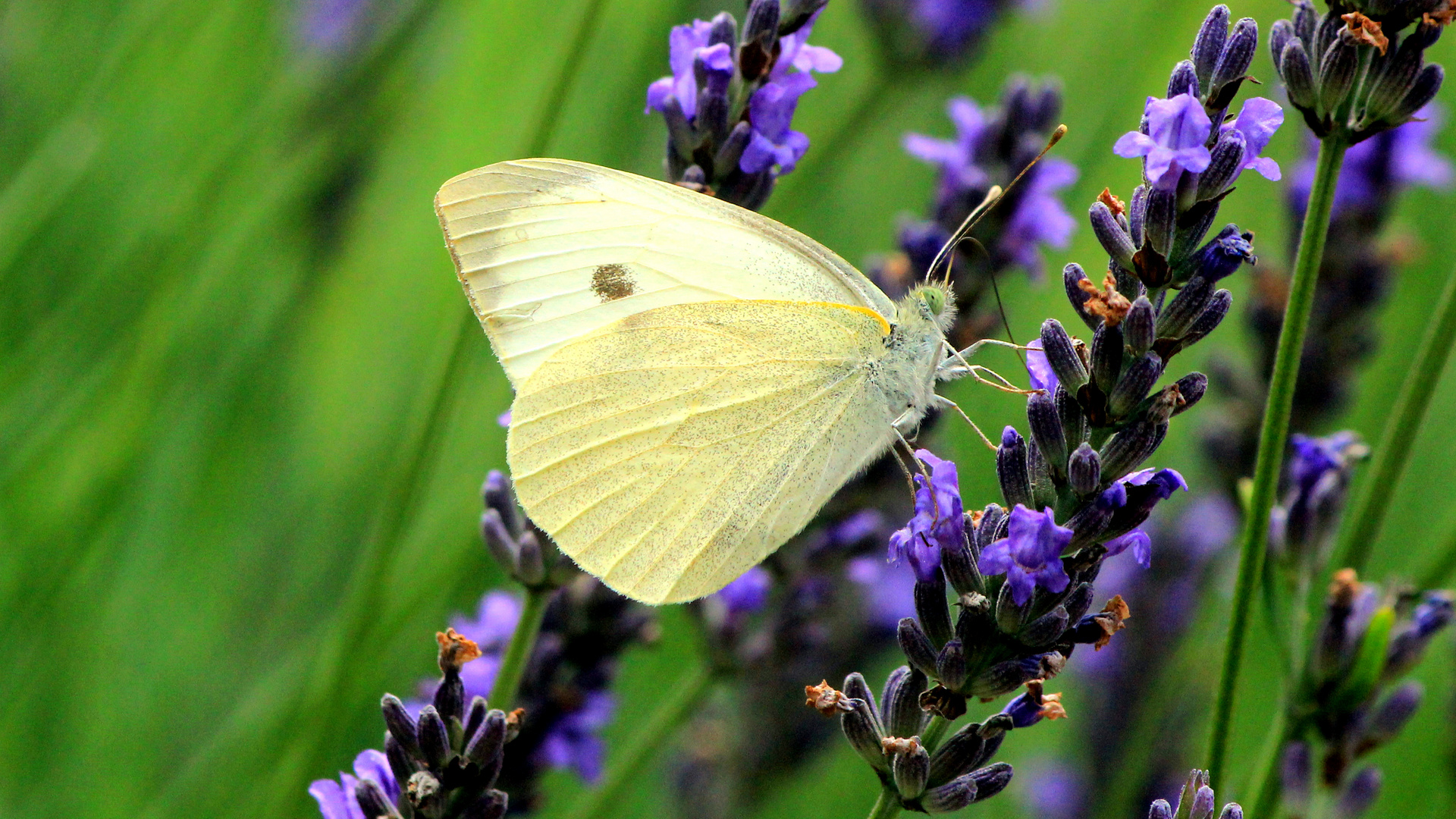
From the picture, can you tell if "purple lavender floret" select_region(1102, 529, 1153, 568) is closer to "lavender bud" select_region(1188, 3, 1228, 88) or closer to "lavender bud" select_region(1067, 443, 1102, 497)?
"lavender bud" select_region(1067, 443, 1102, 497)

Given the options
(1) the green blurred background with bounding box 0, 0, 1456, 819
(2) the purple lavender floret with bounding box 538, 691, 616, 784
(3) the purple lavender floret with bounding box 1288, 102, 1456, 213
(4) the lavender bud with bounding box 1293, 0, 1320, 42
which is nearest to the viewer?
(4) the lavender bud with bounding box 1293, 0, 1320, 42

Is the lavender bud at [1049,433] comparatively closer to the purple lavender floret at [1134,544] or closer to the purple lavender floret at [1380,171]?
the purple lavender floret at [1134,544]

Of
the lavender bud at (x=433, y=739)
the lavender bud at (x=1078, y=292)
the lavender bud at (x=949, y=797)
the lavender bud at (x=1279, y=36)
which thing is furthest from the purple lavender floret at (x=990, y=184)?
the lavender bud at (x=433, y=739)

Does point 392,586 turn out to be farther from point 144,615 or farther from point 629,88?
point 629,88

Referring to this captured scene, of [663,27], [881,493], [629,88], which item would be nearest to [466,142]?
[629,88]

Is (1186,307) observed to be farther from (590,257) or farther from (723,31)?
(590,257)

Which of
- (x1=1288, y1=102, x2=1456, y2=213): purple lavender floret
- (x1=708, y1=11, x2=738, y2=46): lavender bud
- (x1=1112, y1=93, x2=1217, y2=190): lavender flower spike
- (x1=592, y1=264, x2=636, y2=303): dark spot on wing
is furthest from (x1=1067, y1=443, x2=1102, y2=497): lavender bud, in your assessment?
(x1=1288, y1=102, x2=1456, y2=213): purple lavender floret
